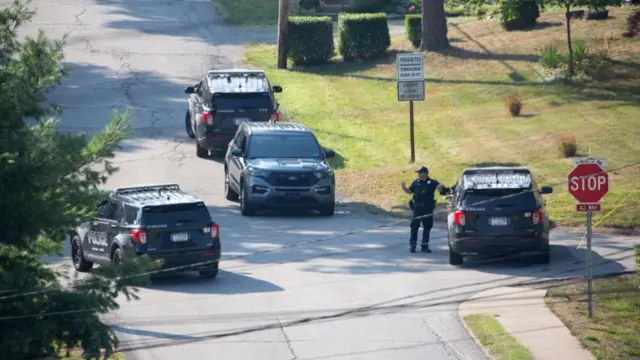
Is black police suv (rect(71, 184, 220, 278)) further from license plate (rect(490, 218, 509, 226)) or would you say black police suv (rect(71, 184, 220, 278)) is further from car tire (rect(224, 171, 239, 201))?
car tire (rect(224, 171, 239, 201))

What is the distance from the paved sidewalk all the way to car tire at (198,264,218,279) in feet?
14.6

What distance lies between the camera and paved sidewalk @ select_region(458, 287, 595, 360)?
55.9 ft

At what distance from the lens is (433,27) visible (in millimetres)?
43781

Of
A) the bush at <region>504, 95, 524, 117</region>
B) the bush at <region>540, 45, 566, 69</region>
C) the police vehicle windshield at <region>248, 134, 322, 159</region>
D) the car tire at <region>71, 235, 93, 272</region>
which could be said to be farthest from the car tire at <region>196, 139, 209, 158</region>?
the bush at <region>540, 45, 566, 69</region>

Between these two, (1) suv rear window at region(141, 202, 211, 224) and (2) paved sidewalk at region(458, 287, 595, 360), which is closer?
(2) paved sidewalk at region(458, 287, 595, 360)

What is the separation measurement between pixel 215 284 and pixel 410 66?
12.9m

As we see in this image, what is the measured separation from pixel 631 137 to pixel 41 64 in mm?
22459

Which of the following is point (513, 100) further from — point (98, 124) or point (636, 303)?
point (636, 303)

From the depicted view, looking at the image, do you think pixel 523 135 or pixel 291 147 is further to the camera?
pixel 523 135

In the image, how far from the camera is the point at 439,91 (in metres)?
40.5

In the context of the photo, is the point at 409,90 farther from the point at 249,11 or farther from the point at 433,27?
the point at 249,11

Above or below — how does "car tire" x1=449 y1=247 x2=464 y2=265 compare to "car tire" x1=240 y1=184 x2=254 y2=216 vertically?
below

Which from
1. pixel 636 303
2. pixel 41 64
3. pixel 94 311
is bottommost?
pixel 636 303

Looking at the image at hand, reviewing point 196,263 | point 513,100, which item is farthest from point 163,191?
point 513,100
